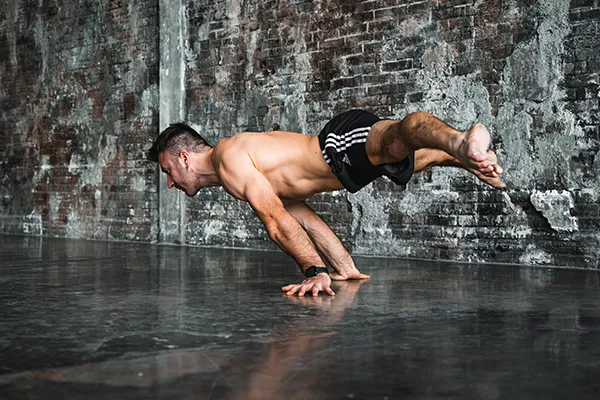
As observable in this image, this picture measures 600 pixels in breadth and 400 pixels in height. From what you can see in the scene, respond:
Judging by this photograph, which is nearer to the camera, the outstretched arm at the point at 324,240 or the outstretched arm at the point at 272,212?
the outstretched arm at the point at 272,212

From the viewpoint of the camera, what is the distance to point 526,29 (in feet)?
17.2

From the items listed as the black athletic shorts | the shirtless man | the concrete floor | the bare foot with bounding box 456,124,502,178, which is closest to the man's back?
the shirtless man

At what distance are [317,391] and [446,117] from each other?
3908mm

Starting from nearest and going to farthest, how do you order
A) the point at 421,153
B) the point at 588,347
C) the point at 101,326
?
the point at 588,347 → the point at 101,326 → the point at 421,153

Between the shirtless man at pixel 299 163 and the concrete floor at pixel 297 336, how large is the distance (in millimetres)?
330

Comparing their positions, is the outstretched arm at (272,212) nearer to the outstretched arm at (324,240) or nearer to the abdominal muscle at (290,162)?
the abdominal muscle at (290,162)

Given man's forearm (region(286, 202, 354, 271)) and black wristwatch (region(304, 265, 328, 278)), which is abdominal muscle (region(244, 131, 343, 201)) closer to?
man's forearm (region(286, 202, 354, 271))

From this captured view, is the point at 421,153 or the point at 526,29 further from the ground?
the point at 526,29

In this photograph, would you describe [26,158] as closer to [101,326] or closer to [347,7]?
[347,7]

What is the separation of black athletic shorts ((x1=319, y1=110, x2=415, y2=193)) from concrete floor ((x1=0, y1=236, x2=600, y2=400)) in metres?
0.54

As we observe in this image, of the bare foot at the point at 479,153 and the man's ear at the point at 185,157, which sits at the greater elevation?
the man's ear at the point at 185,157

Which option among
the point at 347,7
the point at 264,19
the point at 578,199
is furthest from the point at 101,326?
the point at 264,19

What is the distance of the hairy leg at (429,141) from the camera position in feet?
9.62

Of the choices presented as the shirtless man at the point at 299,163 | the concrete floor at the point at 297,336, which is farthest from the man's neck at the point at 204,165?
the concrete floor at the point at 297,336
